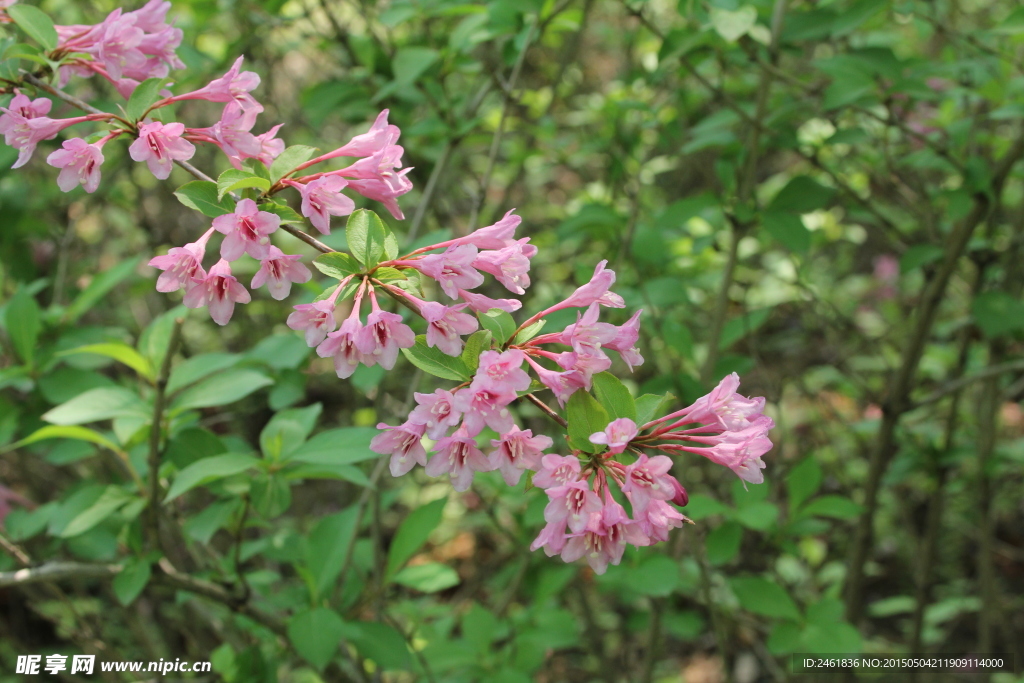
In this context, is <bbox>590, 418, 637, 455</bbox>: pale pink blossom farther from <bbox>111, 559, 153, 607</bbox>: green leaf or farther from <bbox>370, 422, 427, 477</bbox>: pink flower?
<bbox>111, 559, 153, 607</bbox>: green leaf

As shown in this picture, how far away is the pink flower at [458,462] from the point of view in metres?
1.08

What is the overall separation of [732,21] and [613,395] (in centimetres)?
111

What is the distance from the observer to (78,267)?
122 inches

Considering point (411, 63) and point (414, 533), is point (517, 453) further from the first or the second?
point (411, 63)

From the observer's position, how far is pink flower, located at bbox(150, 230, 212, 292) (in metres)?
1.18

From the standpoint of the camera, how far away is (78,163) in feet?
4.16

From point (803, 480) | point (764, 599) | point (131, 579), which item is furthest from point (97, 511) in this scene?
point (803, 480)

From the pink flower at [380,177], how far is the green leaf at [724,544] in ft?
4.47

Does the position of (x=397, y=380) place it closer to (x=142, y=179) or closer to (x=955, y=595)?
(x=142, y=179)

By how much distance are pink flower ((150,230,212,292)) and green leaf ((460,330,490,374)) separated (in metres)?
0.45

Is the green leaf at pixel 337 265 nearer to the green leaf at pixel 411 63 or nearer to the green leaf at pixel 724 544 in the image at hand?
the green leaf at pixel 411 63

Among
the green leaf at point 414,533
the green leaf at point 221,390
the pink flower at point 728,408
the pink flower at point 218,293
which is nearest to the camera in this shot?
the pink flower at point 728,408

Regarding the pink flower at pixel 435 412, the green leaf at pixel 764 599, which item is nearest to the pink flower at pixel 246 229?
the pink flower at pixel 435 412

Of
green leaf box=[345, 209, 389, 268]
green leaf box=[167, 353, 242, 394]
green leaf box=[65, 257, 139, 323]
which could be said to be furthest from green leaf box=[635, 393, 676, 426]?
green leaf box=[65, 257, 139, 323]
